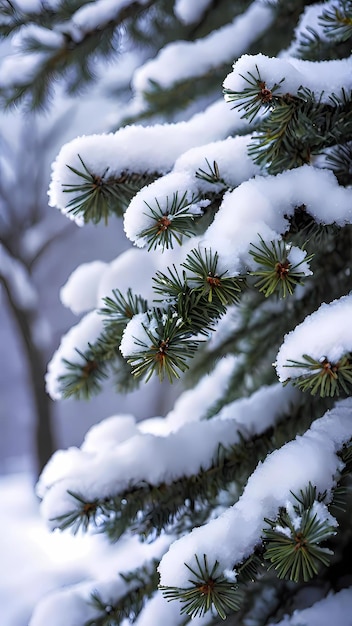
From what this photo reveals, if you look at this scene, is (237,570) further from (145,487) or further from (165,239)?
(165,239)

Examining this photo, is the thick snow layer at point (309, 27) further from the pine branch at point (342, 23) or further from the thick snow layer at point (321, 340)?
the thick snow layer at point (321, 340)

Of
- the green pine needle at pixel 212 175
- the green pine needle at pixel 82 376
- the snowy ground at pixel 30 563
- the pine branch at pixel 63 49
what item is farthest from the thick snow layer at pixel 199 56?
the snowy ground at pixel 30 563

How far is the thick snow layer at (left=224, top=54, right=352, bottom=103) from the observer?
606 mm

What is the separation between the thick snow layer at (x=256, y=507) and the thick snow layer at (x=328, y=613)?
0.41 meters

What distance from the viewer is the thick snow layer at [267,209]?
623 mm

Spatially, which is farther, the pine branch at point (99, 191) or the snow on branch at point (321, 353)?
the pine branch at point (99, 191)

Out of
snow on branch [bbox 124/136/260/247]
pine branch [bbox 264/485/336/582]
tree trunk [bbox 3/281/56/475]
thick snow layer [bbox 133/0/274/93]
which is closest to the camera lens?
pine branch [bbox 264/485/336/582]

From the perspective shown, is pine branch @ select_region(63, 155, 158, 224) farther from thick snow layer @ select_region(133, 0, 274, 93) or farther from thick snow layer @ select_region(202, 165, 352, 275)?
thick snow layer @ select_region(133, 0, 274, 93)

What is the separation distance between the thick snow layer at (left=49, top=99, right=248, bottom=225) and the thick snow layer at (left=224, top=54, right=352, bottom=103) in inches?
6.6

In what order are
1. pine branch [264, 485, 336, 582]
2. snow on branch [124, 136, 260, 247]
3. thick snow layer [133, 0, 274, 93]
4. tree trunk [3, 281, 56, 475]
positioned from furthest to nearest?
1. tree trunk [3, 281, 56, 475]
2. thick snow layer [133, 0, 274, 93]
3. snow on branch [124, 136, 260, 247]
4. pine branch [264, 485, 336, 582]

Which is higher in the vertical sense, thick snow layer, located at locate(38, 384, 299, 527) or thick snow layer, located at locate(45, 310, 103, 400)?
thick snow layer, located at locate(45, 310, 103, 400)

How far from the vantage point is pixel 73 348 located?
87cm

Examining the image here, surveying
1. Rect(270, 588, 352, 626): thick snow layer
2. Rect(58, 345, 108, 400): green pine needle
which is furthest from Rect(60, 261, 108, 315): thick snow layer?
Rect(270, 588, 352, 626): thick snow layer

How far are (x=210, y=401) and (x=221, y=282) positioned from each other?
675 mm
